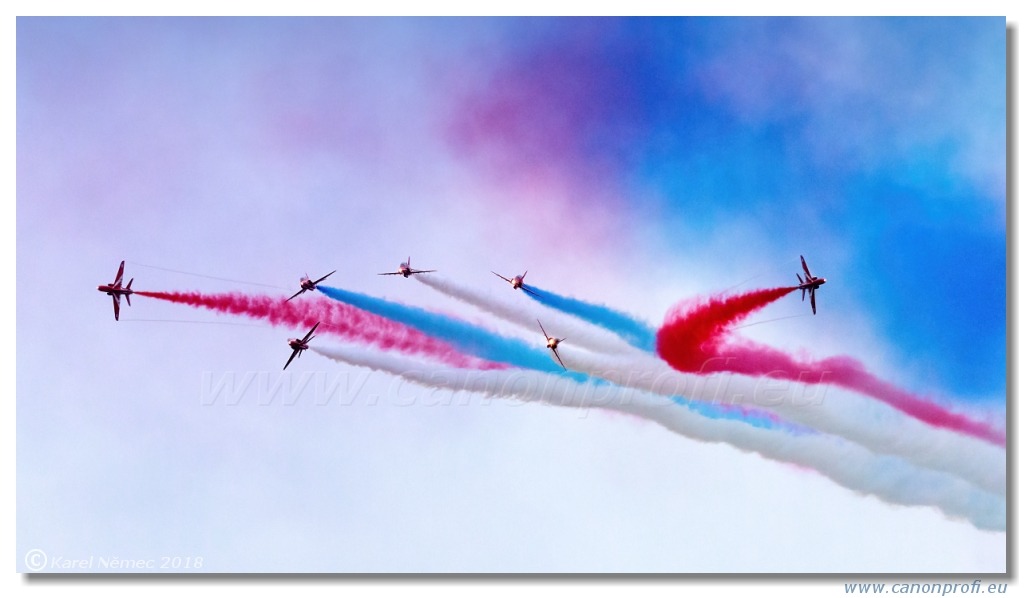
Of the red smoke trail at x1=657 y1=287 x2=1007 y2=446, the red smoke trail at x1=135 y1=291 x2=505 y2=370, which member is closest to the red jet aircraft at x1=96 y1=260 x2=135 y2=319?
the red smoke trail at x1=135 y1=291 x2=505 y2=370

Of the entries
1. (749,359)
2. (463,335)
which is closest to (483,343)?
(463,335)

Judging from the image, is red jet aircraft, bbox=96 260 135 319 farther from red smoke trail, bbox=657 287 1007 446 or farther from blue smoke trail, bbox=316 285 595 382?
red smoke trail, bbox=657 287 1007 446

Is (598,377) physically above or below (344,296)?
below

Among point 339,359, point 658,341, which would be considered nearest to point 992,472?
point 658,341

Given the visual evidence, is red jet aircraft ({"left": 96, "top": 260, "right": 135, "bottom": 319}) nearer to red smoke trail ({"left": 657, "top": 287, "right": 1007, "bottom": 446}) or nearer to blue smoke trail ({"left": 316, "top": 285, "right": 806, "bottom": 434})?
blue smoke trail ({"left": 316, "top": 285, "right": 806, "bottom": 434})

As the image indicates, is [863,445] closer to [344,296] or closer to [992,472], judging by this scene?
[992,472]

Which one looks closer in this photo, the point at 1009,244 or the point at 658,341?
the point at 1009,244
